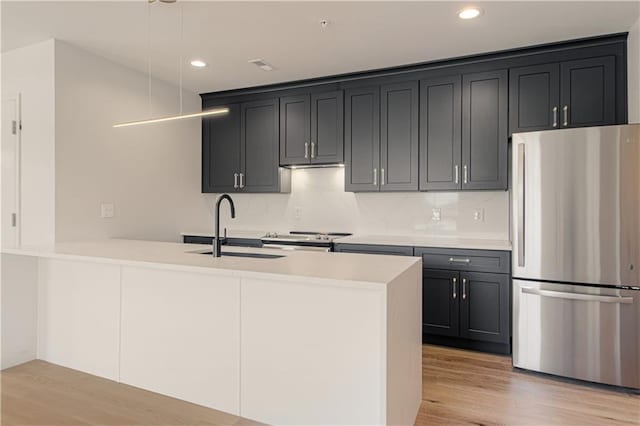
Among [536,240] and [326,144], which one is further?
[326,144]

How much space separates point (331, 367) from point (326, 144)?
275 cm

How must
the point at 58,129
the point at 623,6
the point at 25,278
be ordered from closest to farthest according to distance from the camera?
the point at 623,6 → the point at 25,278 → the point at 58,129

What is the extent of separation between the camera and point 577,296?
8.81ft

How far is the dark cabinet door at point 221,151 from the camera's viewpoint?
15.2 feet

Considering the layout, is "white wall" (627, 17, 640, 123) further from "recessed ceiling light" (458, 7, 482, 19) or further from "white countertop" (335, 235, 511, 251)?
"white countertop" (335, 235, 511, 251)

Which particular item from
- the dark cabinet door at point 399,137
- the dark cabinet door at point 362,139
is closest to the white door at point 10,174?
the dark cabinet door at point 362,139

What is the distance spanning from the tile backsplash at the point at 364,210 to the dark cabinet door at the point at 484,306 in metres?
0.68

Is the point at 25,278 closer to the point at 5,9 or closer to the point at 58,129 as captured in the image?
the point at 58,129

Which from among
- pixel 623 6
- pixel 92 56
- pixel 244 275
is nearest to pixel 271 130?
pixel 92 56

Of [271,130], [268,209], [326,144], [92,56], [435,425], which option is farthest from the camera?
[268,209]

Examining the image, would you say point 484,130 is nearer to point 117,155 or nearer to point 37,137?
point 117,155

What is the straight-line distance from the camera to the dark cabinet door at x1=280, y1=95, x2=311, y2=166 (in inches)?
167

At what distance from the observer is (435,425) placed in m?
2.17

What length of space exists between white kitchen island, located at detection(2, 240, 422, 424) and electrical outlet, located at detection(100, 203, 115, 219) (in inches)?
33.3
